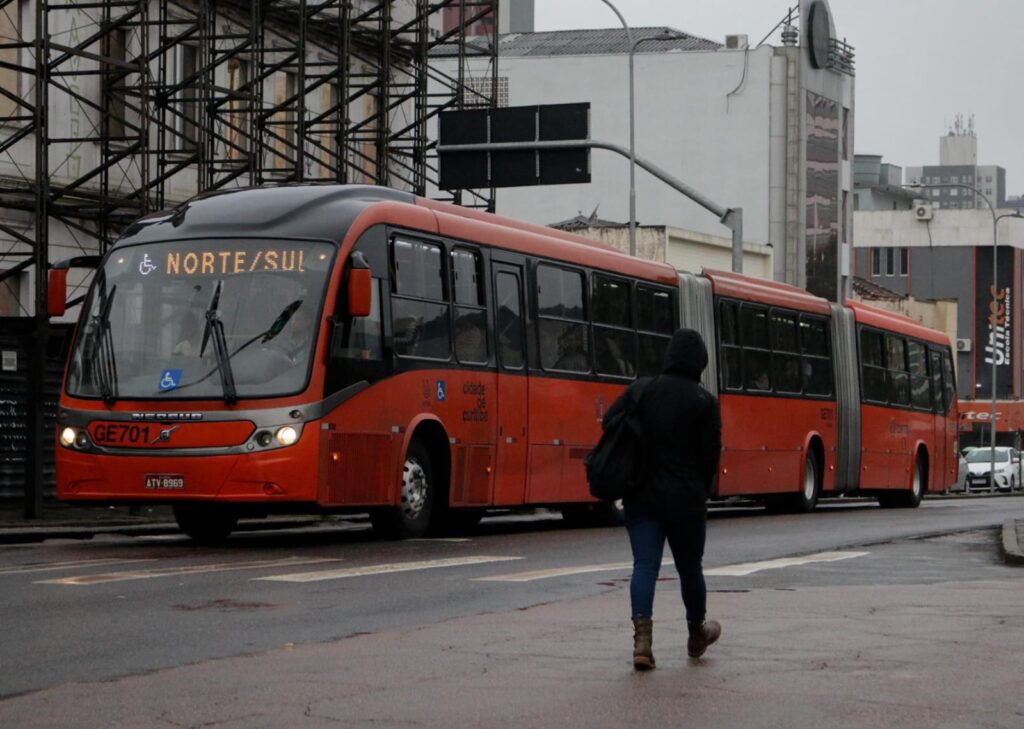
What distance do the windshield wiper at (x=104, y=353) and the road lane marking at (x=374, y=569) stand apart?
357cm

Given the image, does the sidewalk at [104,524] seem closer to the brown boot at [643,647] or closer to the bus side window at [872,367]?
the bus side window at [872,367]

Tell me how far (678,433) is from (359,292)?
835cm

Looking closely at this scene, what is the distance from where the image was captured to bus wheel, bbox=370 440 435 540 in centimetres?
1953

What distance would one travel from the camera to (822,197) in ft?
250

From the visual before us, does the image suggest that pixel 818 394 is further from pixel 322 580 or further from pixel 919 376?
pixel 322 580

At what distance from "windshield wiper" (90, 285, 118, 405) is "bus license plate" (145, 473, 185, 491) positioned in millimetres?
805

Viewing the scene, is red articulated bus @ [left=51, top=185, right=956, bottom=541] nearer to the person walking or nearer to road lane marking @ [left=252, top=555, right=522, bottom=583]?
road lane marking @ [left=252, top=555, right=522, bottom=583]

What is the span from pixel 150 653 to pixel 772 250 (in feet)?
208

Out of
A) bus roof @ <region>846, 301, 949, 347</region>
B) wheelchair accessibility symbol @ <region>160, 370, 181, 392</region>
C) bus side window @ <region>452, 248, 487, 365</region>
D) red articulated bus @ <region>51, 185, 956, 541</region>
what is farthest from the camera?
bus roof @ <region>846, 301, 949, 347</region>

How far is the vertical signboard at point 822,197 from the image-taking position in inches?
2968

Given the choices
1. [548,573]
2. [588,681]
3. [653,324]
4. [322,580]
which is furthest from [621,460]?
[653,324]

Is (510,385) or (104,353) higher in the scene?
(104,353)

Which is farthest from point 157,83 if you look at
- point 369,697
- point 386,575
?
point 369,697

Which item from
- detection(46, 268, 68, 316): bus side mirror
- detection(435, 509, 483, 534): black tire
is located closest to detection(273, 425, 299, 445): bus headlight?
detection(46, 268, 68, 316): bus side mirror
